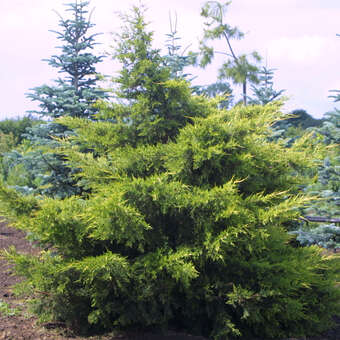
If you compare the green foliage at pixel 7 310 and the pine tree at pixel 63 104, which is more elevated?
the pine tree at pixel 63 104

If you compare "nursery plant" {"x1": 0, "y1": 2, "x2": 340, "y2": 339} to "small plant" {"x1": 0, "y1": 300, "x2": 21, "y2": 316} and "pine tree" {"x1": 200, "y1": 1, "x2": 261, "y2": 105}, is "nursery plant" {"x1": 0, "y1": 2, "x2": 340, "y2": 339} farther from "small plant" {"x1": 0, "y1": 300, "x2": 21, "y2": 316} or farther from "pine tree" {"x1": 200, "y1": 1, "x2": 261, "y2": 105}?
"pine tree" {"x1": 200, "y1": 1, "x2": 261, "y2": 105}

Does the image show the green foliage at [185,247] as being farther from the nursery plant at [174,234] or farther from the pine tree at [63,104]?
the pine tree at [63,104]

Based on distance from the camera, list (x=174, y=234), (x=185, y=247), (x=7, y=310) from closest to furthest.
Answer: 1. (x=185, y=247)
2. (x=174, y=234)
3. (x=7, y=310)

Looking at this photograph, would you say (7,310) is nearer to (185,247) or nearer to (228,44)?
(185,247)

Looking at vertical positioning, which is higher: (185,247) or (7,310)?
(185,247)

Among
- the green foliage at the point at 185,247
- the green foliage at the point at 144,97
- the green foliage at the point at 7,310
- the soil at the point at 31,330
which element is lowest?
the soil at the point at 31,330

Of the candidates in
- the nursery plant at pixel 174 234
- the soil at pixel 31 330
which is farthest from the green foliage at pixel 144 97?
the soil at pixel 31 330

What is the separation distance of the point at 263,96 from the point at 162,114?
323 inches

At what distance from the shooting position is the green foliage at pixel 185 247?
368 cm

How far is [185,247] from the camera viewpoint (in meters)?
3.78

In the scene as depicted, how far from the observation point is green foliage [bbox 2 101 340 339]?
3.68 metres

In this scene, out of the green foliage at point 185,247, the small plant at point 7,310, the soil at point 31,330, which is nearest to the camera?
the green foliage at point 185,247

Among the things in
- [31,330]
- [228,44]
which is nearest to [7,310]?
[31,330]

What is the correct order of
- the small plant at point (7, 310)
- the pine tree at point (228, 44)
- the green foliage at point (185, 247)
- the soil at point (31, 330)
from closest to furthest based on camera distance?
the green foliage at point (185, 247)
the soil at point (31, 330)
the small plant at point (7, 310)
the pine tree at point (228, 44)
